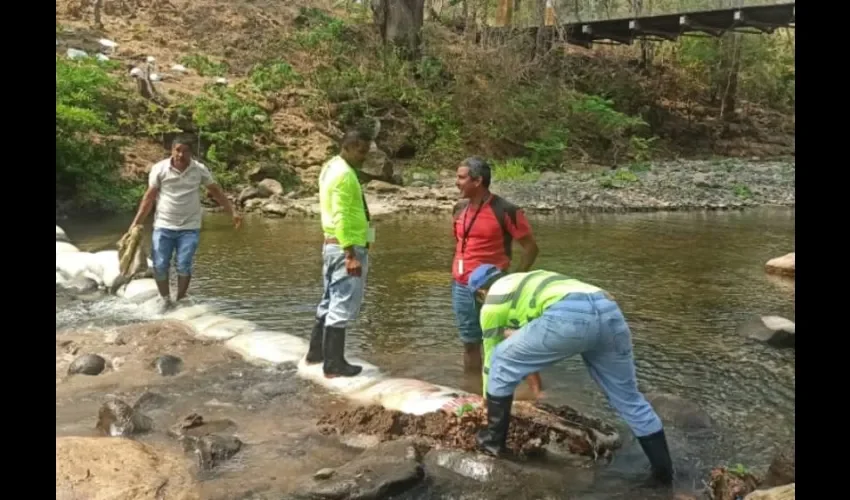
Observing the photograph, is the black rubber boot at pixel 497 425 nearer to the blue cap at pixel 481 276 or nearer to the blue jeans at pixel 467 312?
the blue cap at pixel 481 276

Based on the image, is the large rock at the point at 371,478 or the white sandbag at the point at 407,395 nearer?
the large rock at the point at 371,478

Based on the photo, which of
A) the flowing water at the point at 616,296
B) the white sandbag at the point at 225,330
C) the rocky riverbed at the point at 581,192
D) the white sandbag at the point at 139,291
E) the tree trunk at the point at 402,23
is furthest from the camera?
the tree trunk at the point at 402,23

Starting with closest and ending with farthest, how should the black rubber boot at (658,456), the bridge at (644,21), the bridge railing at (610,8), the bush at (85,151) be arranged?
the black rubber boot at (658,456) → the bush at (85,151) → the bridge at (644,21) → the bridge railing at (610,8)

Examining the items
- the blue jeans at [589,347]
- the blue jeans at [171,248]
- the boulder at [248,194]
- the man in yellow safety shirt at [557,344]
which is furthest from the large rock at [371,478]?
the boulder at [248,194]

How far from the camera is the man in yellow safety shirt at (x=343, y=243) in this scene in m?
5.09

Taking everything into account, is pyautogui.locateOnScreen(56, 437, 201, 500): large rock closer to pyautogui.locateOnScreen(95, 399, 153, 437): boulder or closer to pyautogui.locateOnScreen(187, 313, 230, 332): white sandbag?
pyautogui.locateOnScreen(95, 399, 153, 437): boulder

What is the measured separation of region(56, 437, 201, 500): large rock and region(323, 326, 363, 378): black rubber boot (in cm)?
138

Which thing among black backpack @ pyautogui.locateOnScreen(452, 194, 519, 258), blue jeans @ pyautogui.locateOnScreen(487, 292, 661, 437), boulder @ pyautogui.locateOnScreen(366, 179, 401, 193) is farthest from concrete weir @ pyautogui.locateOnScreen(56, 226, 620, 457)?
boulder @ pyautogui.locateOnScreen(366, 179, 401, 193)

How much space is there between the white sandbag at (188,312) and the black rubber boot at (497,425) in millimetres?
3722

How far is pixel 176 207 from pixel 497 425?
4276mm

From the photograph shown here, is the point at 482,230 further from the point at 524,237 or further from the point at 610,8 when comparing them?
the point at 610,8

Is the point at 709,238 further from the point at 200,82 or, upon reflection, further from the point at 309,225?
the point at 200,82

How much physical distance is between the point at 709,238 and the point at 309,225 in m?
6.36

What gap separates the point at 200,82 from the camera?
19328mm
